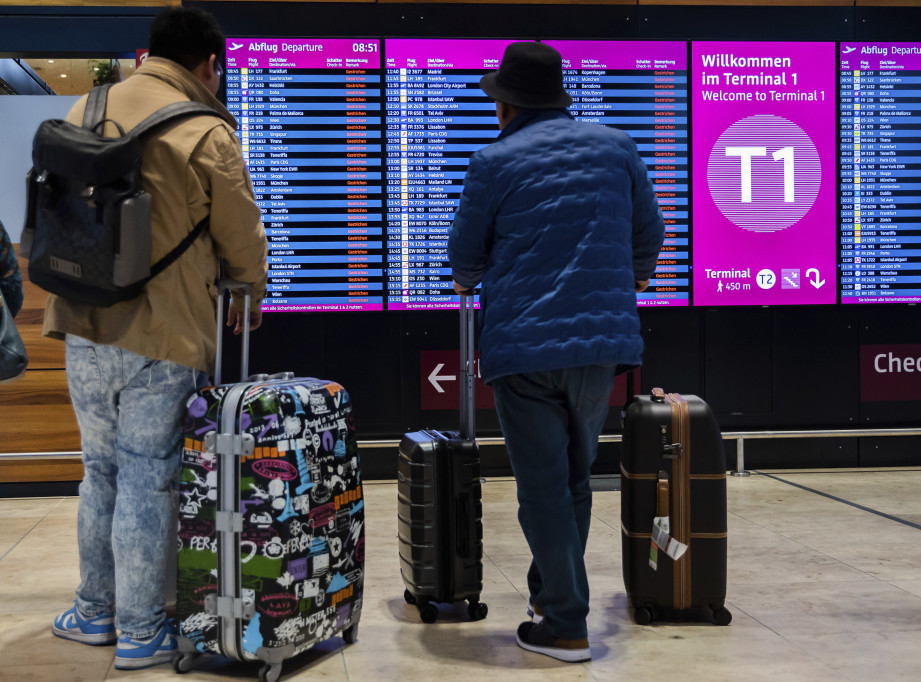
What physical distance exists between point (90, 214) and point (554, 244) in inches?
49.4

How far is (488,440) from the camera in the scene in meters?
5.50

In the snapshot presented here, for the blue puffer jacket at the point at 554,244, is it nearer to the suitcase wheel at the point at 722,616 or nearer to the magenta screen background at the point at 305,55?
the suitcase wheel at the point at 722,616

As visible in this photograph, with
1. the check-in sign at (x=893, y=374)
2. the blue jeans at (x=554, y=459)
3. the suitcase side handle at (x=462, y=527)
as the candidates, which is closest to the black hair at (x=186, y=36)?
the blue jeans at (x=554, y=459)

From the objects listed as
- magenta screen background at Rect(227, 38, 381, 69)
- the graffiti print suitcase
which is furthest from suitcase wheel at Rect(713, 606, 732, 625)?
magenta screen background at Rect(227, 38, 381, 69)

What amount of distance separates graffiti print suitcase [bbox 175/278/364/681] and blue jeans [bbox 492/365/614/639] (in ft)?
1.84

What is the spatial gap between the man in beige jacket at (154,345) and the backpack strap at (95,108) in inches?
0.9

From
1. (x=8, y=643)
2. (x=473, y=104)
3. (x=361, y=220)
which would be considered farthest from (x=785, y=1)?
(x=8, y=643)

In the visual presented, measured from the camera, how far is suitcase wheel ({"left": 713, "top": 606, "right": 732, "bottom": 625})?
3.00 meters

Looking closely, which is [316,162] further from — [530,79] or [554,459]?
[554,459]

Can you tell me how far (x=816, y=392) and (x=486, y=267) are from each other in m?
3.75

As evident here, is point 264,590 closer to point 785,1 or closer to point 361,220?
point 361,220

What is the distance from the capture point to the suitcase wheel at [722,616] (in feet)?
9.86

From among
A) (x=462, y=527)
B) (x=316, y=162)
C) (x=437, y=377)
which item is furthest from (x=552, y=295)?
(x=316, y=162)

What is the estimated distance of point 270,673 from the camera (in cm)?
252
